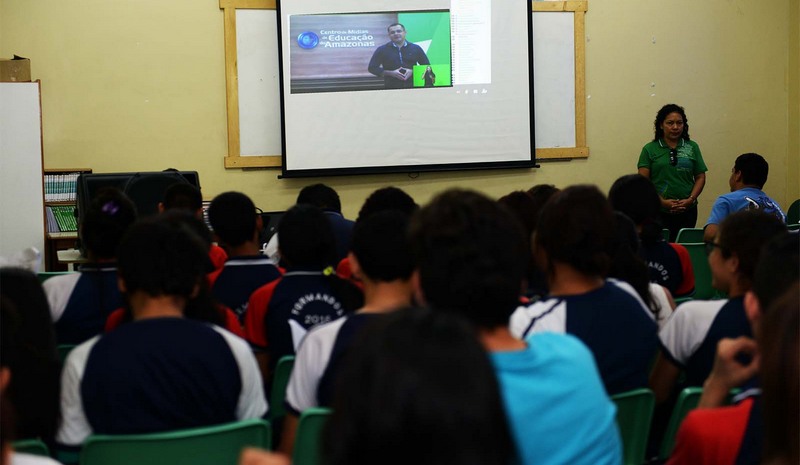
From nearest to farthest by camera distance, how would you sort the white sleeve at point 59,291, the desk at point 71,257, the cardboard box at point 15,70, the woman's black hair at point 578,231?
the woman's black hair at point 578,231 < the white sleeve at point 59,291 < the desk at point 71,257 < the cardboard box at point 15,70

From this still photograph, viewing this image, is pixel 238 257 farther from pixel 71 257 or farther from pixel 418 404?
pixel 418 404

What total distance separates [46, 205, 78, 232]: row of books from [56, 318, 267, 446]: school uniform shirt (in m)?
4.89

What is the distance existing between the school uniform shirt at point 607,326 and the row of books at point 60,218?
16.9 feet

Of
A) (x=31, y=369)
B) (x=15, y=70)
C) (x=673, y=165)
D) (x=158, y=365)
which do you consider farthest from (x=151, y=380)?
(x=673, y=165)

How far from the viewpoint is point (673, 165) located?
7.12m

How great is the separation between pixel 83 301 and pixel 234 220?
68 cm

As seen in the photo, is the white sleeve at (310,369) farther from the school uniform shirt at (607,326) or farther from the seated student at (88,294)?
the seated student at (88,294)

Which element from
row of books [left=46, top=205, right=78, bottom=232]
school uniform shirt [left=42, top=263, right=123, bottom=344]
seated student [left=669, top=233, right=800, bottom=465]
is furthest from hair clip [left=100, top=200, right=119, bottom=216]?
row of books [left=46, top=205, right=78, bottom=232]

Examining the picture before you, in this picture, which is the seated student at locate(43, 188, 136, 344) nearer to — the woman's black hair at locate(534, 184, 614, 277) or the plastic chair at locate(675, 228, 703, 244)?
the woman's black hair at locate(534, 184, 614, 277)

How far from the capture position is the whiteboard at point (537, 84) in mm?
7164

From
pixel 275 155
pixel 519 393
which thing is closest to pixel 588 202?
pixel 519 393

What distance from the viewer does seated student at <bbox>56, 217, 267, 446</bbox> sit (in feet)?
6.23

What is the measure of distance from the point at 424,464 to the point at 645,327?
1.55m

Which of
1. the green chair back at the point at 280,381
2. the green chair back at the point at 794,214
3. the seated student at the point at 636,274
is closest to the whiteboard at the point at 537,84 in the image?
the green chair back at the point at 794,214
